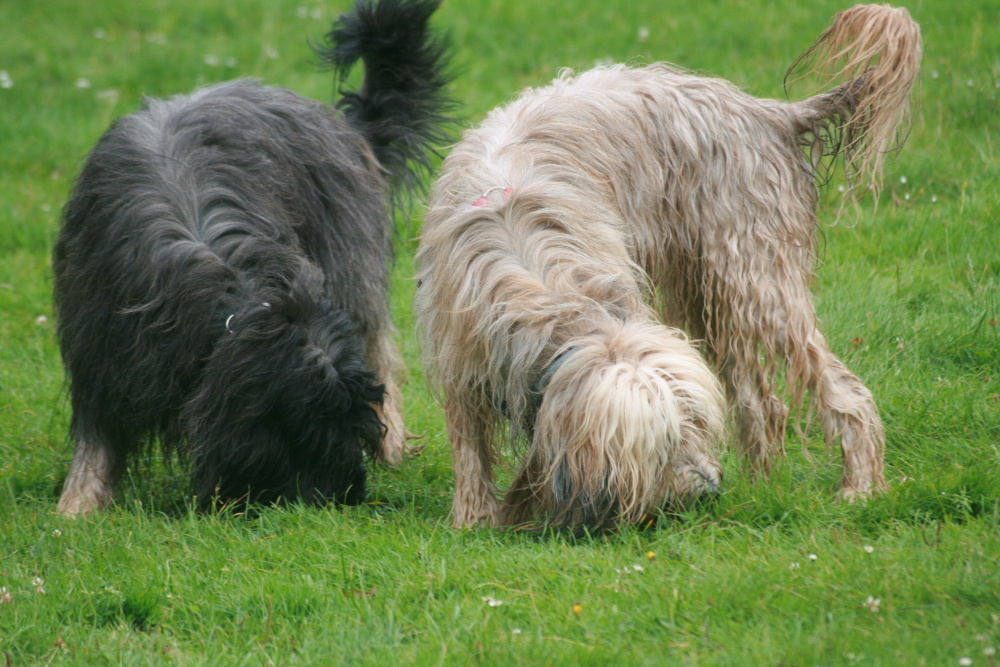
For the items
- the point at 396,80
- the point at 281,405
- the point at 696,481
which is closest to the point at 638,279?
the point at 696,481

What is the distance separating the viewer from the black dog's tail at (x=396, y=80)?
5941 millimetres

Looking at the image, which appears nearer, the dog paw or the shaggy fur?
the shaggy fur

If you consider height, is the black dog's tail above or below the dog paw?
above

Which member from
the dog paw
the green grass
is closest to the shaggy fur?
the dog paw

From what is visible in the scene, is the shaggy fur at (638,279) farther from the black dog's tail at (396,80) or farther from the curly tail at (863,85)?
the black dog's tail at (396,80)

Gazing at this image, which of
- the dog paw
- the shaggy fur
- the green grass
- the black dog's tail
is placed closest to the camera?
the green grass

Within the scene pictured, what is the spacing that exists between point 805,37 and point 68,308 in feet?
22.7

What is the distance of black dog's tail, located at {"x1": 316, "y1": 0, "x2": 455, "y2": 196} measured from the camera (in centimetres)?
594

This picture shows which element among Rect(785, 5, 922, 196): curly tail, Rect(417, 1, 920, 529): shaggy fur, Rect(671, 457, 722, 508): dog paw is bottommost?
Rect(671, 457, 722, 508): dog paw

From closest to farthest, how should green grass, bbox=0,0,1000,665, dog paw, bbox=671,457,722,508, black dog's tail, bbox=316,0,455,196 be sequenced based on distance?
→ green grass, bbox=0,0,1000,665 → dog paw, bbox=671,457,722,508 → black dog's tail, bbox=316,0,455,196

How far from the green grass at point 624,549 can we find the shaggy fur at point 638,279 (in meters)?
0.26

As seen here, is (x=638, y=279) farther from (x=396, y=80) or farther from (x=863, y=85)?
(x=396, y=80)

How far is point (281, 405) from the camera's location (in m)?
4.27

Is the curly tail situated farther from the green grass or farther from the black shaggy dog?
the black shaggy dog
